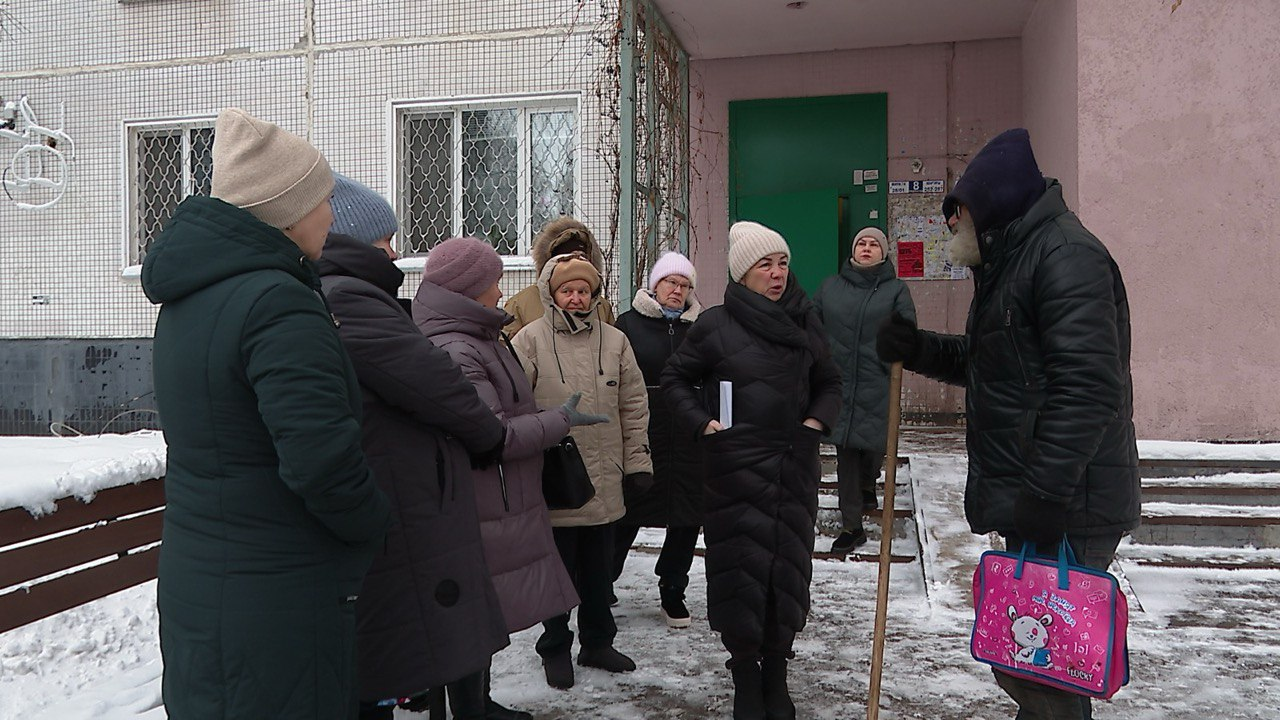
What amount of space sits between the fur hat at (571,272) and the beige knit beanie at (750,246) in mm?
583

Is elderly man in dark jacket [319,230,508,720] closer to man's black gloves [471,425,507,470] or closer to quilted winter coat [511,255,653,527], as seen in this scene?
man's black gloves [471,425,507,470]

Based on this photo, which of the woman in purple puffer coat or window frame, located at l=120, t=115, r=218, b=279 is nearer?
the woman in purple puffer coat

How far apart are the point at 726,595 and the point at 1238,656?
216 centimetres

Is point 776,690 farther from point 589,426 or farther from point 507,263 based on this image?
point 507,263

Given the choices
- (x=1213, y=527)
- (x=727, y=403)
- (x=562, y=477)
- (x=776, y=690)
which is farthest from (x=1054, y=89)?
(x=562, y=477)

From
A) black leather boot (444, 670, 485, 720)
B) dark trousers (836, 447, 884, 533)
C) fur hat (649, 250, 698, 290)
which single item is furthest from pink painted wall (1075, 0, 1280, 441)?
black leather boot (444, 670, 485, 720)

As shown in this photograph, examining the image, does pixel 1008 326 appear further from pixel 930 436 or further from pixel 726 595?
pixel 930 436

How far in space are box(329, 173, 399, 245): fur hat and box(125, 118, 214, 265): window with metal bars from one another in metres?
6.24

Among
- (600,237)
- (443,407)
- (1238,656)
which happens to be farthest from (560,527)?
(600,237)

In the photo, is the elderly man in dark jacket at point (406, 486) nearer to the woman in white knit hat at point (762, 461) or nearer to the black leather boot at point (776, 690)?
the woman in white knit hat at point (762, 461)

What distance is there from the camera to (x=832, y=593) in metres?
4.49

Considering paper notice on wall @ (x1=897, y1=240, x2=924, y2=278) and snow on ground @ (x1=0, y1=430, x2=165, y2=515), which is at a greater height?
paper notice on wall @ (x1=897, y1=240, x2=924, y2=278)

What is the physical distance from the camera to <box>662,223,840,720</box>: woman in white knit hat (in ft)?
9.98

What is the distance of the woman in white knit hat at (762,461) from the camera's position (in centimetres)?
304
